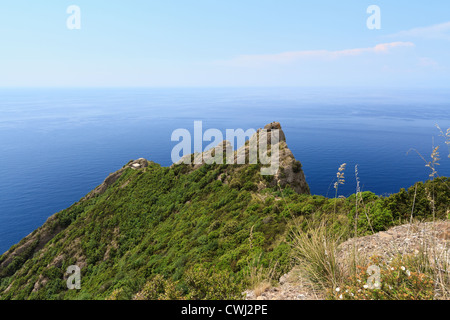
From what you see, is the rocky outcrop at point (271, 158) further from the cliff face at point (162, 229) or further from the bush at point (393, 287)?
the bush at point (393, 287)

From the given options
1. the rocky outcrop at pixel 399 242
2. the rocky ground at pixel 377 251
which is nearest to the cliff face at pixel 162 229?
the rocky outcrop at pixel 399 242

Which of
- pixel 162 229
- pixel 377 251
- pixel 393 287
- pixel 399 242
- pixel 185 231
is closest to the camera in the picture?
pixel 393 287

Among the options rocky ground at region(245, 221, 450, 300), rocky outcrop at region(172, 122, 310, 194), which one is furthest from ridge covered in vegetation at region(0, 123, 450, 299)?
rocky outcrop at region(172, 122, 310, 194)

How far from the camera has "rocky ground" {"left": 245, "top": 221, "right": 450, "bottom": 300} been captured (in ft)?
18.4

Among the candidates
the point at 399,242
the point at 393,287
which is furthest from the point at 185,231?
the point at 393,287

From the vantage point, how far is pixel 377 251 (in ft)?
23.2

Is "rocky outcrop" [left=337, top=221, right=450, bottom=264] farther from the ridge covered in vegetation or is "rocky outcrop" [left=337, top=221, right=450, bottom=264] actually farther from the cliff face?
the cliff face

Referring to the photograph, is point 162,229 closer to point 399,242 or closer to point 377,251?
point 377,251

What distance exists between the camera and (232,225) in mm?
19531

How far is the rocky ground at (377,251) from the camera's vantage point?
5609 millimetres

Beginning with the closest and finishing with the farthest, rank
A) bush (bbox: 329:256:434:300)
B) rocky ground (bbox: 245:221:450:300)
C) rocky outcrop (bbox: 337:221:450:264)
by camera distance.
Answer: bush (bbox: 329:256:434:300) → rocky ground (bbox: 245:221:450:300) → rocky outcrop (bbox: 337:221:450:264)
